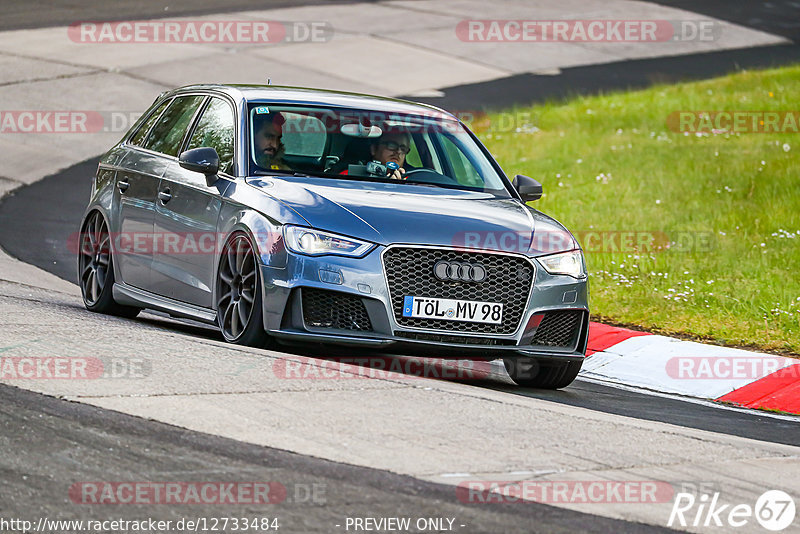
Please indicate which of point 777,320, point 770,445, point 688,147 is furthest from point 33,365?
point 688,147

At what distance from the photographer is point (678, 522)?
5367mm

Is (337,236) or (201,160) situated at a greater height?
(201,160)

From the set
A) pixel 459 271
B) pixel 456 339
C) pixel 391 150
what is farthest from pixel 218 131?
pixel 456 339

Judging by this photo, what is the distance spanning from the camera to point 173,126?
9875mm

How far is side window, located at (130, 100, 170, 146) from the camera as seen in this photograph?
33.7 ft

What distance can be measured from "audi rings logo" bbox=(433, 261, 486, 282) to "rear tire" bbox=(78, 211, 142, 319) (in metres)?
3.02

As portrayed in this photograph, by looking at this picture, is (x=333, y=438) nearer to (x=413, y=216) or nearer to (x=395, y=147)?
(x=413, y=216)

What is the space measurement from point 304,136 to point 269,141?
24cm

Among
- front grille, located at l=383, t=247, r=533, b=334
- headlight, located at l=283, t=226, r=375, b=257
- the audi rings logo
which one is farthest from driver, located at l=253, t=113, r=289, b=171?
the audi rings logo

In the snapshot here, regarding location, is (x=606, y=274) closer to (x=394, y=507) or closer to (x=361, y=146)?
(x=361, y=146)

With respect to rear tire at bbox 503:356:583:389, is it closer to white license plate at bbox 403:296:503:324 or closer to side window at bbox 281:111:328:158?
white license plate at bbox 403:296:503:324

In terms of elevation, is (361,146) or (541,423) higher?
(361,146)

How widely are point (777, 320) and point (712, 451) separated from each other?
16.0 ft

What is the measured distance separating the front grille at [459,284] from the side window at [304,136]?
1.43 metres
